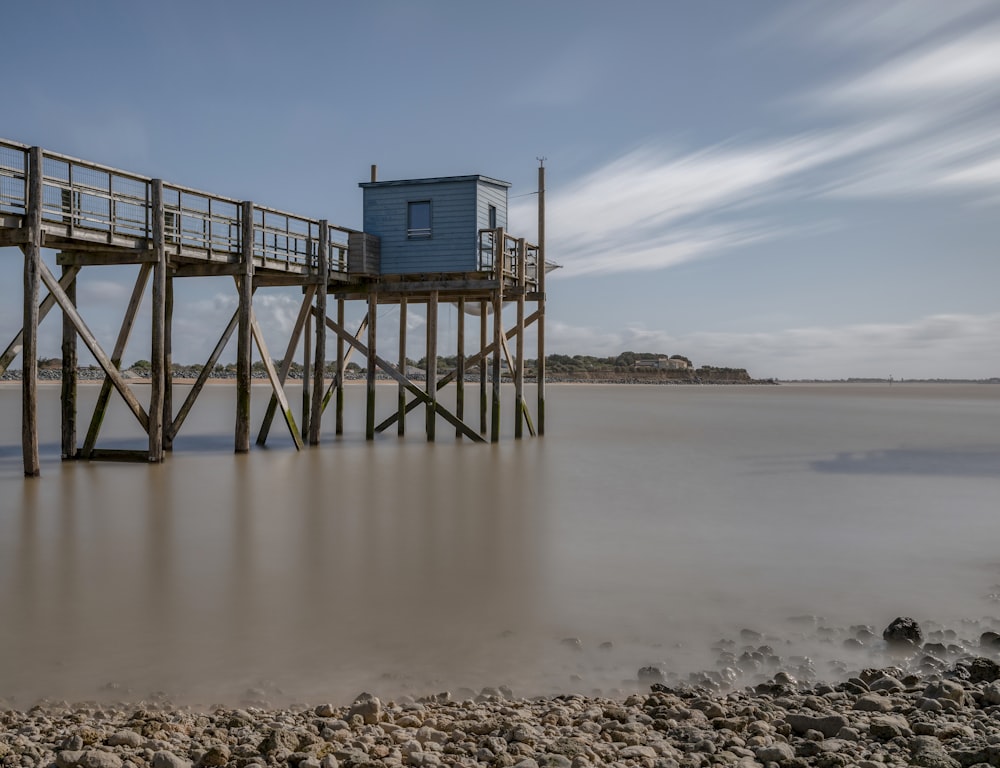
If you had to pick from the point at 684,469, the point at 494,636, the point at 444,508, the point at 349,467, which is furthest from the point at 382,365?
the point at 494,636

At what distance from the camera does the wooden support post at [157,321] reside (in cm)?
1623

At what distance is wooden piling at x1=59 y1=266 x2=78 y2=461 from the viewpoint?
17.2 metres

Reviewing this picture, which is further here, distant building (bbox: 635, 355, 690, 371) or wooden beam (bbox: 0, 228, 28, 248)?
distant building (bbox: 635, 355, 690, 371)

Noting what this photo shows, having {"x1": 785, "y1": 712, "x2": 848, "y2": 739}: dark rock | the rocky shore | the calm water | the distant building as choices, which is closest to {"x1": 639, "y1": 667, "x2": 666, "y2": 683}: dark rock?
the rocky shore

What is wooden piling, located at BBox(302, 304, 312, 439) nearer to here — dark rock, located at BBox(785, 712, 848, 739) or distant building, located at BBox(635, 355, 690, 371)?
dark rock, located at BBox(785, 712, 848, 739)

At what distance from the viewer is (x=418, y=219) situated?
21953mm

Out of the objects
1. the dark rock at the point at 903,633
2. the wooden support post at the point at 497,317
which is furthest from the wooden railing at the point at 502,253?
the dark rock at the point at 903,633

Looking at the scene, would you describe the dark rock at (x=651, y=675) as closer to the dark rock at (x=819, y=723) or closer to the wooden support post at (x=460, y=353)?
the dark rock at (x=819, y=723)

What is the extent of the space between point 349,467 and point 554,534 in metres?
7.61

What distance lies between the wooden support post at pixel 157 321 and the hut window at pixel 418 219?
22.5 ft

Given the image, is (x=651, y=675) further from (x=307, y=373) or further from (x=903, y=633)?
(x=307, y=373)

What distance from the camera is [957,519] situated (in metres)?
13.0

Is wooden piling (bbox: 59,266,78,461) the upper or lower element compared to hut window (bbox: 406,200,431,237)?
lower

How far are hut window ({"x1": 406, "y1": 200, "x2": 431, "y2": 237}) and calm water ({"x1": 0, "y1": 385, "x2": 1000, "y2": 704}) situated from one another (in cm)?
615
